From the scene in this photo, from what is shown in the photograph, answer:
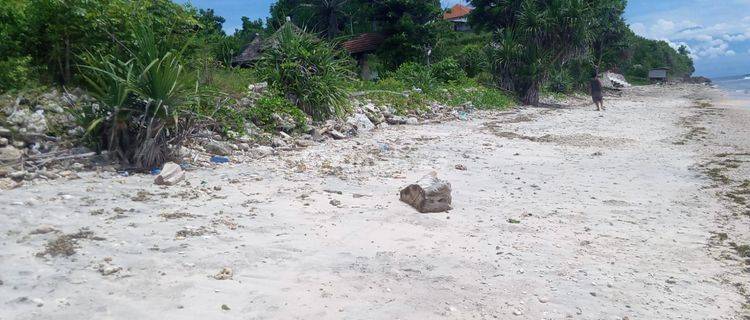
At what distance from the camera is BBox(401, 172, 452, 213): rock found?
5.42 m

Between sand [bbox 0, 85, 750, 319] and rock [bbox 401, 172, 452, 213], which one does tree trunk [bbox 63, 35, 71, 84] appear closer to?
sand [bbox 0, 85, 750, 319]

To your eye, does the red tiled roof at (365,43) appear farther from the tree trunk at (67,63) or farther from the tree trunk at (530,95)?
the tree trunk at (67,63)

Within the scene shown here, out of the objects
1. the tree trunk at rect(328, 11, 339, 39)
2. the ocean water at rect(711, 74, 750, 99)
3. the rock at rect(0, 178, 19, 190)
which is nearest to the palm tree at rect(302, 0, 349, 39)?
the tree trunk at rect(328, 11, 339, 39)

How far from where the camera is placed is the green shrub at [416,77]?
18375 mm

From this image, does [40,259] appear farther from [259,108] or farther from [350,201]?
[259,108]

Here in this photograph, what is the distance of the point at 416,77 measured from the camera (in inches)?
745

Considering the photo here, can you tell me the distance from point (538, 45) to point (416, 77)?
6583 millimetres

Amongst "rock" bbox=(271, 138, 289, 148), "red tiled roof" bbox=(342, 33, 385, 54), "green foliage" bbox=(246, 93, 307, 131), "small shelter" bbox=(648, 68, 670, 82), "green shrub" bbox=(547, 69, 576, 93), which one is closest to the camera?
"rock" bbox=(271, 138, 289, 148)

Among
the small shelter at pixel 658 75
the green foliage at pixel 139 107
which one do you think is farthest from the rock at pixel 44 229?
the small shelter at pixel 658 75

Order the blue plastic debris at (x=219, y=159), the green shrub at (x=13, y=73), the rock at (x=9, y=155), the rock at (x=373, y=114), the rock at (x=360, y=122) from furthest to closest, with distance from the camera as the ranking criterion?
the rock at (x=373, y=114) < the rock at (x=360, y=122) < the blue plastic debris at (x=219, y=159) < the green shrub at (x=13, y=73) < the rock at (x=9, y=155)

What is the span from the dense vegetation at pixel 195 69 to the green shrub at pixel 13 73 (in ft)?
0.04

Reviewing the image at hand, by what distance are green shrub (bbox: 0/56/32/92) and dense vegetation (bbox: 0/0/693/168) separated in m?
0.01

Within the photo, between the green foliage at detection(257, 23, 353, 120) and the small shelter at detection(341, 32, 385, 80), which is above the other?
the small shelter at detection(341, 32, 385, 80)

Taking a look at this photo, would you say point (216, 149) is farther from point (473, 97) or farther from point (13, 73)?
point (473, 97)
